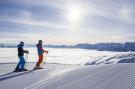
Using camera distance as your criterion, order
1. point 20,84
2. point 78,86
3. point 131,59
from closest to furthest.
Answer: point 78,86
point 20,84
point 131,59

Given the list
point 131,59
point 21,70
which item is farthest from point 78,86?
point 131,59

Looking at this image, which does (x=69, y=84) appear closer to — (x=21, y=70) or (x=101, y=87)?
(x=101, y=87)

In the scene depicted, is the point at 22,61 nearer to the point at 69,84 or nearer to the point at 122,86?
the point at 69,84

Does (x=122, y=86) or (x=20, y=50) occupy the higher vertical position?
(x=20, y=50)

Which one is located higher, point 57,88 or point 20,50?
point 20,50

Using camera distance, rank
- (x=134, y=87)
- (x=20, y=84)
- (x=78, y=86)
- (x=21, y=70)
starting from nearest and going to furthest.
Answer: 1. (x=134, y=87)
2. (x=78, y=86)
3. (x=20, y=84)
4. (x=21, y=70)

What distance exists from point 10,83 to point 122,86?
14.0 feet

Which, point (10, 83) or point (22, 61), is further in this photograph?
point (22, 61)

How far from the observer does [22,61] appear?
13406 mm

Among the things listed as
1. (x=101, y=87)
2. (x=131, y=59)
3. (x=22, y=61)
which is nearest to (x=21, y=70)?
(x=22, y=61)

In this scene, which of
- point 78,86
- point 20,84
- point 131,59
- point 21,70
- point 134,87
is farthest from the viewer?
point 131,59

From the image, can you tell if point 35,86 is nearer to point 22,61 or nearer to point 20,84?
point 20,84

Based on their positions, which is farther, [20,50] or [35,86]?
[20,50]

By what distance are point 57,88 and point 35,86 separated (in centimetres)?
97
